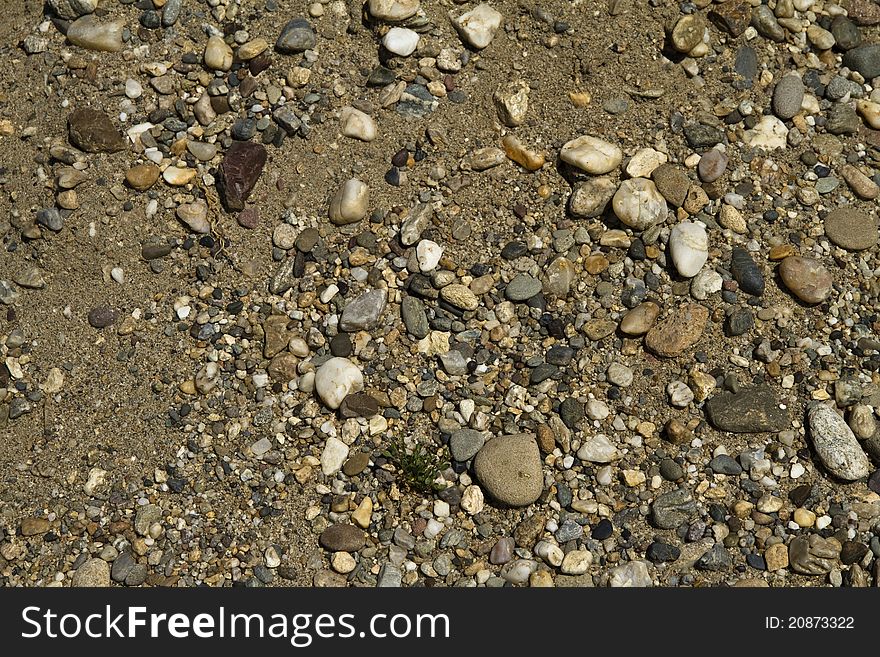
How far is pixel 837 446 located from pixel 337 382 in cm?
170

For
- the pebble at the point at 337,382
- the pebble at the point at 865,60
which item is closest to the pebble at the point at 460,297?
the pebble at the point at 337,382

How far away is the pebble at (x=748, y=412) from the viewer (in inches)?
112

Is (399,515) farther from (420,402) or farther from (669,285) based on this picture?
(669,285)

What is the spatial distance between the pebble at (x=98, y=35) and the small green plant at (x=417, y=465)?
1967mm

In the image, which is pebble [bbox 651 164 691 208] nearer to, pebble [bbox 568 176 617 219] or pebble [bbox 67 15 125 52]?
pebble [bbox 568 176 617 219]

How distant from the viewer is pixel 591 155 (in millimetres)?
3074

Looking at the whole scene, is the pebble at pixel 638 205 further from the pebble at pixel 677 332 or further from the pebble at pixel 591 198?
the pebble at pixel 677 332

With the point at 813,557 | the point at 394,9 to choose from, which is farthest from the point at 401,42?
the point at 813,557

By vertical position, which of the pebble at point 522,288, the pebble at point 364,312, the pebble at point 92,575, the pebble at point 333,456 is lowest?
the pebble at point 92,575

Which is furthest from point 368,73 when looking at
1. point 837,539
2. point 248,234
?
point 837,539

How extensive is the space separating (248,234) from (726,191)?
5.90 feet

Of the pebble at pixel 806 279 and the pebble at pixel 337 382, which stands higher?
the pebble at pixel 806 279

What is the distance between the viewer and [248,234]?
10.3 ft

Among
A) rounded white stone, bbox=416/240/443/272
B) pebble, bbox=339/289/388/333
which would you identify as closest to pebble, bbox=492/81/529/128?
rounded white stone, bbox=416/240/443/272
